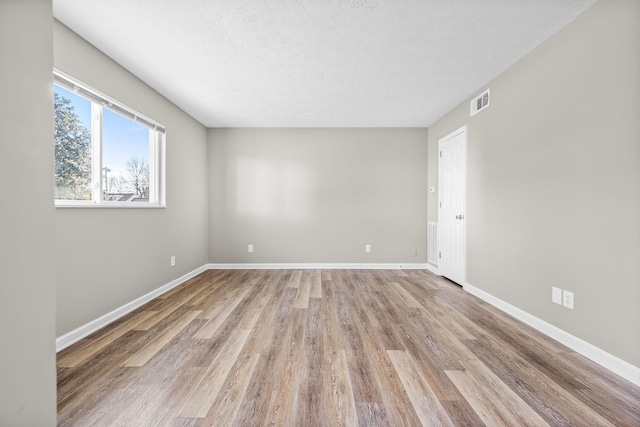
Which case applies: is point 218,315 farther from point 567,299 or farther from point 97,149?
point 567,299

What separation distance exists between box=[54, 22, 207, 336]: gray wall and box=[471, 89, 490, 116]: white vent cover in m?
3.90

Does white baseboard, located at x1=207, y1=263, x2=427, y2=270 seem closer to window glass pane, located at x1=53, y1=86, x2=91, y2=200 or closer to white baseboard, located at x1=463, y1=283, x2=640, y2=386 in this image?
white baseboard, located at x1=463, y1=283, x2=640, y2=386

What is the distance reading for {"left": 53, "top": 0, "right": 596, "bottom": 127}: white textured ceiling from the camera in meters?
1.91

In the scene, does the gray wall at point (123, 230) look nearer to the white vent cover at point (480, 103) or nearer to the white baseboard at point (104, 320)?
the white baseboard at point (104, 320)

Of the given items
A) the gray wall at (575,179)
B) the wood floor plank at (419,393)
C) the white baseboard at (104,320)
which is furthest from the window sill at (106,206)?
the gray wall at (575,179)

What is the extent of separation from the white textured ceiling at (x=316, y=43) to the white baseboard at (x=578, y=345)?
2.42 metres

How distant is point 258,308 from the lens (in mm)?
2842

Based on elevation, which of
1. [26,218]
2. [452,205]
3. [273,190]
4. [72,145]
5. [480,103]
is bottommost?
[26,218]

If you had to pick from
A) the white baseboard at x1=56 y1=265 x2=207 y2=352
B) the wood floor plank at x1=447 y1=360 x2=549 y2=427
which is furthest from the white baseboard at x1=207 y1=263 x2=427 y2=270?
the wood floor plank at x1=447 y1=360 x2=549 y2=427

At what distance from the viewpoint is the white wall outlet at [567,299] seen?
2.06m

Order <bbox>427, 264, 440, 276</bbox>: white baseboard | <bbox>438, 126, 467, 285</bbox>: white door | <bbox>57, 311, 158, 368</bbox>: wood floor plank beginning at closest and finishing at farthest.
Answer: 1. <bbox>57, 311, 158, 368</bbox>: wood floor plank
2. <bbox>438, 126, 467, 285</bbox>: white door
3. <bbox>427, 264, 440, 276</bbox>: white baseboard

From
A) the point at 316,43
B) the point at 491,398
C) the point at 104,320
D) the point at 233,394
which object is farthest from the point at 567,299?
the point at 104,320

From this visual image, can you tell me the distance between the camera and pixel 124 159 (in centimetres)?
284

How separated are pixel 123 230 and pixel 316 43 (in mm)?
2575
